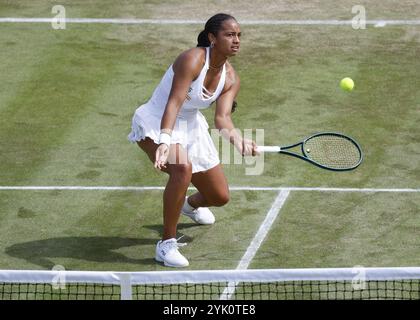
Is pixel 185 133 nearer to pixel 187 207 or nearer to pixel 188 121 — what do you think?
pixel 188 121

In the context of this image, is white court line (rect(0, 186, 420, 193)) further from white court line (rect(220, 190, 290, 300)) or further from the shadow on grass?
the shadow on grass

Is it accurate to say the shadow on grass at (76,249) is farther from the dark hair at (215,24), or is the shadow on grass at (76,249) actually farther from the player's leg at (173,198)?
the dark hair at (215,24)

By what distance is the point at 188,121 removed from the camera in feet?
42.1

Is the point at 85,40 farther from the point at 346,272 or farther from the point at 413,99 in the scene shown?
the point at 346,272

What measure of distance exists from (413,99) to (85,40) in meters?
5.47

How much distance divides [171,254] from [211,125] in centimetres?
438

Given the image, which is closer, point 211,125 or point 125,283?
point 125,283

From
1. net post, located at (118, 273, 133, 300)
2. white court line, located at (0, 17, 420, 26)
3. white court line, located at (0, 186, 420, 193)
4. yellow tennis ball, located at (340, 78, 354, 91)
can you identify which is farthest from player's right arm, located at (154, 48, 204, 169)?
white court line, located at (0, 17, 420, 26)

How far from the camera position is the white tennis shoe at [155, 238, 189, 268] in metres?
12.5

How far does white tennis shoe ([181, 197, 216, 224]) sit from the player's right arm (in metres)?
1.80

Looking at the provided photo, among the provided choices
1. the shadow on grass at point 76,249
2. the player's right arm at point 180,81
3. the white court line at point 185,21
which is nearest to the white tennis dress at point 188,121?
the player's right arm at point 180,81

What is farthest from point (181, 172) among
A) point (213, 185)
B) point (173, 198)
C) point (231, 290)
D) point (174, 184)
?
point (231, 290)

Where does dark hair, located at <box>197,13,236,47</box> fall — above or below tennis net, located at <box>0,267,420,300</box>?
above

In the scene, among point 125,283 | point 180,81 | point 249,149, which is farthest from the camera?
point 180,81
